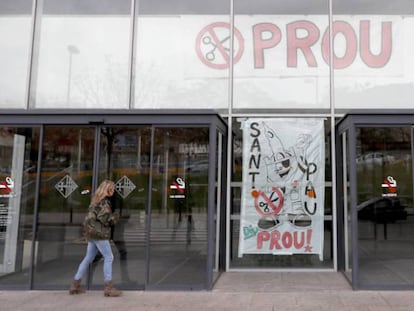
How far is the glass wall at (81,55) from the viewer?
27.5 feet

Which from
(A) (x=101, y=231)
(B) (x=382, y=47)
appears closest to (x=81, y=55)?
(A) (x=101, y=231)

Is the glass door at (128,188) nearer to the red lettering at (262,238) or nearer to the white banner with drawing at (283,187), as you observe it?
the white banner with drawing at (283,187)

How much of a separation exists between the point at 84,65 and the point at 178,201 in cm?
376

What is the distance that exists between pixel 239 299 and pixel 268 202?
2.38 metres

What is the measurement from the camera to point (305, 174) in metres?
7.90

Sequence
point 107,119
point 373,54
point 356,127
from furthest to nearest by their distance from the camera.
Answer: point 373,54 → point 107,119 → point 356,127

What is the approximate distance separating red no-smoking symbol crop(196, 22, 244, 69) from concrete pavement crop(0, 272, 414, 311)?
179 inches

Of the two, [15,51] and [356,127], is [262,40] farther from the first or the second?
[15,51]

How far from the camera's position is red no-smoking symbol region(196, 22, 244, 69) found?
→ 8367 mm

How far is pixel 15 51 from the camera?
8.54m

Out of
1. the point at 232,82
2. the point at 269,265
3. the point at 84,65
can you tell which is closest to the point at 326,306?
the point at 269,265

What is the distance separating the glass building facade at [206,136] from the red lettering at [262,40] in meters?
0.03

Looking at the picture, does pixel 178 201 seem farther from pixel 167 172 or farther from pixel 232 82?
pixel 232 82

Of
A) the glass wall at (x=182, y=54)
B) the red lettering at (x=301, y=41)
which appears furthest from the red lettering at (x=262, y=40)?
the glass wall at (x=182, y=54)
